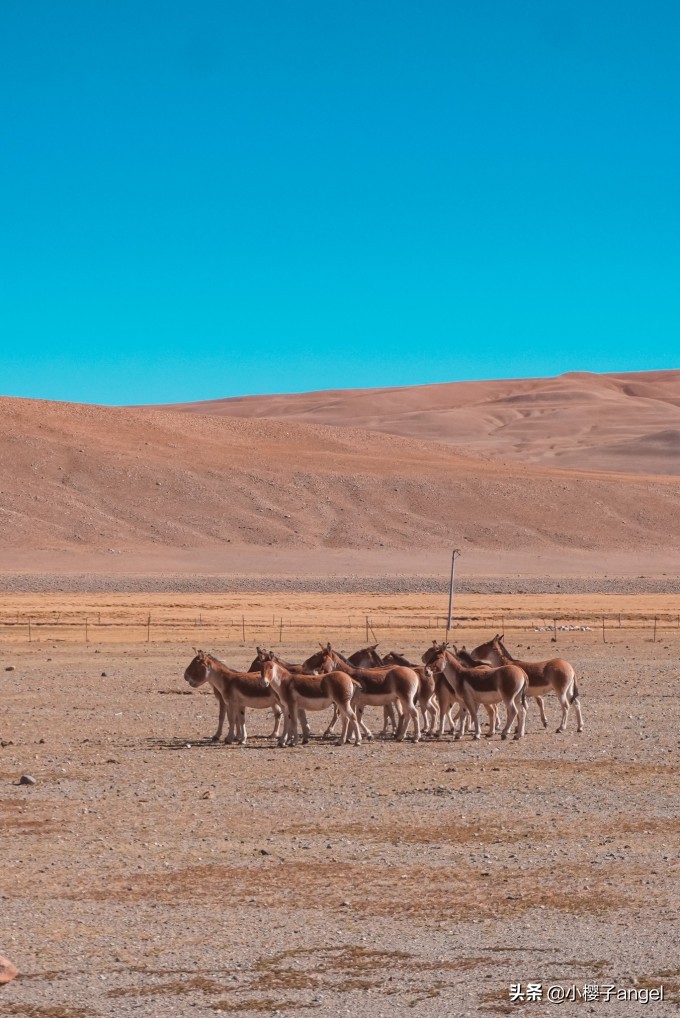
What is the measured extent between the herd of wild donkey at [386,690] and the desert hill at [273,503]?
196 ft

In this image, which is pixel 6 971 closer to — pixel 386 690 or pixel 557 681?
pixel 386 690

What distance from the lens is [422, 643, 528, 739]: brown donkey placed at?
19828 mm

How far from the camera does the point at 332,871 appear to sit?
1229cm

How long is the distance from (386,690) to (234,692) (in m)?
2.27

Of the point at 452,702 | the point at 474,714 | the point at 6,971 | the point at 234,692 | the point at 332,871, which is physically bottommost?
the point at 6,971

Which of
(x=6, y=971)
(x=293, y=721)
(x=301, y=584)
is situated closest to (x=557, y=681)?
(x=293, y=721)

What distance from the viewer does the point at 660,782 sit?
54.1 ft

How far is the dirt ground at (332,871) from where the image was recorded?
9383 millimetres

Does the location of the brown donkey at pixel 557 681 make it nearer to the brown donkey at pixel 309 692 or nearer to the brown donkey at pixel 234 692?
the brown donkey at pixel 309 692

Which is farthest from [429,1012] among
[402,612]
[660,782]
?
[402,612]

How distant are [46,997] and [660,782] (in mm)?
9502

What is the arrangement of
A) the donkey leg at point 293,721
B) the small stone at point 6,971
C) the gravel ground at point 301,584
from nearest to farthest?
the small stone at point 6,971 → the donkey leg at point 293,721 → the gravel ground at point 301,584

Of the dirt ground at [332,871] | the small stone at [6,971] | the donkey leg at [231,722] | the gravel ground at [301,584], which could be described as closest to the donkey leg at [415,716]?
the dirt ground at [332,871]

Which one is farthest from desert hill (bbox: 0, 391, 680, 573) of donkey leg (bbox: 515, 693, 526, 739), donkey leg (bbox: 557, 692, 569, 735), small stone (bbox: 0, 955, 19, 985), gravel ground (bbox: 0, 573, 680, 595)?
small stone (bbox: 0, 955, 19, 985)
